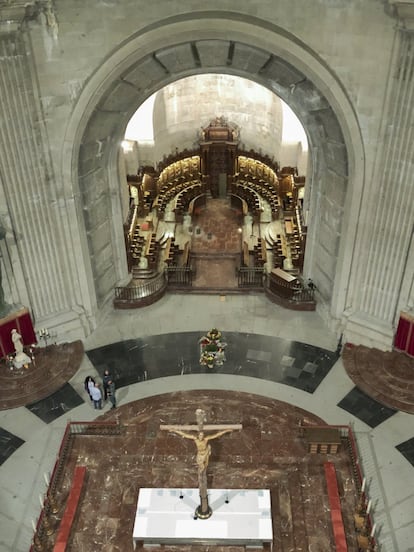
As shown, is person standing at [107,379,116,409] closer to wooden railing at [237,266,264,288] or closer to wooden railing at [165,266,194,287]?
wooden railing at [165,266,194,287]

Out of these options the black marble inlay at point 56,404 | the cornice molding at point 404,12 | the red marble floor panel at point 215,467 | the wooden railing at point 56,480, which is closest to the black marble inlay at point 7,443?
the black marble inlay at point 56,404

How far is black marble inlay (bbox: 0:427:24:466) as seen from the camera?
1643cm

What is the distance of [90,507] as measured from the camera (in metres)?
14.8

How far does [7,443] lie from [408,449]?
36.6ft

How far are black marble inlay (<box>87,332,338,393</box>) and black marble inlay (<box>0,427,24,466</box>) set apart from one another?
11.0 feet

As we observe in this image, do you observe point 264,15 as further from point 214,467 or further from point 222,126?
point 222,126

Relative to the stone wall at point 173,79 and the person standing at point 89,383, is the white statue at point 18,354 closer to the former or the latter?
the stone wall at point 173,79

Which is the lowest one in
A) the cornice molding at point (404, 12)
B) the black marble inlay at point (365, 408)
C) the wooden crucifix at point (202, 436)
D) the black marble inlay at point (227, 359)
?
the black marble inlay at point (365, 408)

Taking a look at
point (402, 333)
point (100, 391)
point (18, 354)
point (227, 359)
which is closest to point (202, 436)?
point (100, 391)

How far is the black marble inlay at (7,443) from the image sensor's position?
1643cm

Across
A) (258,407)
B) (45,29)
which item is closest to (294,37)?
(45,29)

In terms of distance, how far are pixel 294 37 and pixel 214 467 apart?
1191 centimetres

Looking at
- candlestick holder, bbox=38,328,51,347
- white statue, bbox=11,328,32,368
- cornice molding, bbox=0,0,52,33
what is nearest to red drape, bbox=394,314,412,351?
candlestick holder, bbox=38,328,51,347

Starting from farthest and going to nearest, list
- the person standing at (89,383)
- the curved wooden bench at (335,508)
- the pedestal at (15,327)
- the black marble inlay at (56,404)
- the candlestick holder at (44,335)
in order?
the candlestick holder at (44,335)
the pedestal at (15,327)
the black marble inlay at (56,404)
the person standing at (89,383)
the curved wooden bench at (335,508)
